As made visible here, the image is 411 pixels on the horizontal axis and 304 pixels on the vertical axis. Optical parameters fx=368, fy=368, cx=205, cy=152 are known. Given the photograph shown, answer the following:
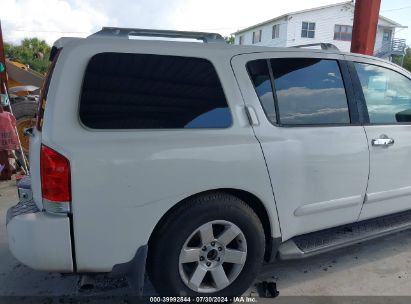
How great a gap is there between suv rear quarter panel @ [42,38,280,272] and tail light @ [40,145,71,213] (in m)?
0.04

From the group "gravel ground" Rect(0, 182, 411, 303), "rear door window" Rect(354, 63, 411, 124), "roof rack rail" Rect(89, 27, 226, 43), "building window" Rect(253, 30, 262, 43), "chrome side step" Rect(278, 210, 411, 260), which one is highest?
"building window" Rect(253, 30, 262, 43)

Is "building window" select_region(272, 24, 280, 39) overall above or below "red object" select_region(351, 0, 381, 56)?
above

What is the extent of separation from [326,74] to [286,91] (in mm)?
485

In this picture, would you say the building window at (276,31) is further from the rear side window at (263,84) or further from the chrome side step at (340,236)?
the rear side window at (263,84)

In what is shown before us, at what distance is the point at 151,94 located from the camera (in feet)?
7.72

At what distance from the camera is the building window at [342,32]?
3331 centimetres

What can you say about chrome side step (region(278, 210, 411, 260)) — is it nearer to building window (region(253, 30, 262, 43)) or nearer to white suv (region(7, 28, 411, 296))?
white suv (region(7, 28, 411, 296))

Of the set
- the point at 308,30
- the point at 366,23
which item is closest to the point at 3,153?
the point at 366,23

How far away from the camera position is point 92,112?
223 cm

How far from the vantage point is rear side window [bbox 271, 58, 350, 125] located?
284 cm

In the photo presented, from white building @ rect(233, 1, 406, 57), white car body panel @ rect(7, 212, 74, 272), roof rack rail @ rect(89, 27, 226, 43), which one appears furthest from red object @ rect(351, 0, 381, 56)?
white building @ rect(233, 1, 406, 57)

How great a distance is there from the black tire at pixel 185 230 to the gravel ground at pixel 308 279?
54cm

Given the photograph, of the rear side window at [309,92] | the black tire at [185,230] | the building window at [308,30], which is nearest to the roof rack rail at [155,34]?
the rear side window at [309,92]

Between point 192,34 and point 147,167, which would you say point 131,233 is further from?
point 192,34
